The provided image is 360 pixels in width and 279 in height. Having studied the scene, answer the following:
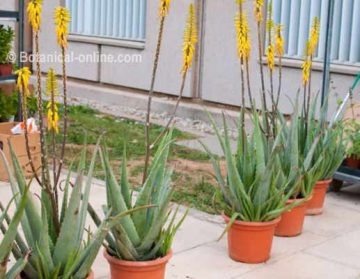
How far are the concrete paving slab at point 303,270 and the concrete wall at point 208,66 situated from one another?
3.54 metres

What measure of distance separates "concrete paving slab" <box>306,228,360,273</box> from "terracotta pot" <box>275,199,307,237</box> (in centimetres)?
22

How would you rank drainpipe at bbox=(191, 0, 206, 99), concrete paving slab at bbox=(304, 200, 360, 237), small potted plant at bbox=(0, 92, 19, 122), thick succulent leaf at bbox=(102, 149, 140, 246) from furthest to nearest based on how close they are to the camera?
drainpipe at bbox=(191, 0, 206, 99) < small potted plant at bbox=(0, 92, 19, 122) < concrete paving slab at bbox=(304, 200, 360, 237) < thick succulent leaf at bbox=(102, 149, 140, 246)

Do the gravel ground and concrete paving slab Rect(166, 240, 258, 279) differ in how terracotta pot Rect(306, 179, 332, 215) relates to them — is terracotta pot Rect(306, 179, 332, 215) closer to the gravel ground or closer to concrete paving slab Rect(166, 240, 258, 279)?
concrete paving slab Rect(166, 240, 258, 279)

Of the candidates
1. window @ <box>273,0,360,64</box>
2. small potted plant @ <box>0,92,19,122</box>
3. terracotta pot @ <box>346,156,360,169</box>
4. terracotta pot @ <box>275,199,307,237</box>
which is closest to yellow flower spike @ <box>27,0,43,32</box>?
terracotta pot @ <box>275,199,307,237</box>

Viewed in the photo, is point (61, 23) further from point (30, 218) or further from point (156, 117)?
point (156, 117)

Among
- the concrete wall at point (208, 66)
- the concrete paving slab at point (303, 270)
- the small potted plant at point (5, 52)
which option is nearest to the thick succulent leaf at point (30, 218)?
the concrete paving slab at point (303, 270)

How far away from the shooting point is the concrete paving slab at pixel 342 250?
16.8ft

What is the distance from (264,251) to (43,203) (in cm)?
184

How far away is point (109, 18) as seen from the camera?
1149 centimetres

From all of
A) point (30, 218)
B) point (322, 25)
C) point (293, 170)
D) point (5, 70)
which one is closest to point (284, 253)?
point (293, 170)

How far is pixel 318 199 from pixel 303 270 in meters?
1.24

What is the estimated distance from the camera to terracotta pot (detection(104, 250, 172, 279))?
3992mm

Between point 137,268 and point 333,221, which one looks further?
point 333,221

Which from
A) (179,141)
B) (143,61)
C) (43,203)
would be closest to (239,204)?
(43,203)
